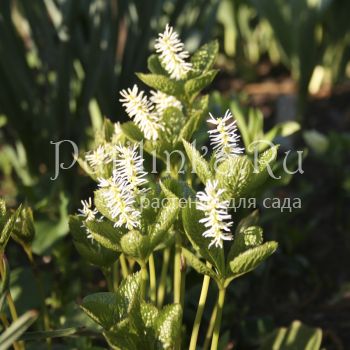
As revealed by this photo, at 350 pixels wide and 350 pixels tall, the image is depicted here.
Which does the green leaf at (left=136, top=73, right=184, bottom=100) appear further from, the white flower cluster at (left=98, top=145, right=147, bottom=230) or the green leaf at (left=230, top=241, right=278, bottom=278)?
the green leaf at (left=230, top=241, right=278, bottom=278)

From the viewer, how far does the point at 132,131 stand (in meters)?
1.01

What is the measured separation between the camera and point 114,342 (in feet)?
2.74

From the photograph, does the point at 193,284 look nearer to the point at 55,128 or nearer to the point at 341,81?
the point at 55,128

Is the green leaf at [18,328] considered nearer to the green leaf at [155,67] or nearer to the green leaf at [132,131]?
the green leaf at [132,131]

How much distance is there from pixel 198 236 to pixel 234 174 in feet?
0.28

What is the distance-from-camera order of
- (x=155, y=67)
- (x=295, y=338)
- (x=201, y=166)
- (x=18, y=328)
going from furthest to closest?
1. (x=295, y=338)
2. (x=155, y=67)
3. (x=201, y=166)
4. (x=18, y=328)

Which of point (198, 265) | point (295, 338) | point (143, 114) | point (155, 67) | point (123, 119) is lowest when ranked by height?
point (295, 338)

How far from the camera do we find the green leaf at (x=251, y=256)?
817mm

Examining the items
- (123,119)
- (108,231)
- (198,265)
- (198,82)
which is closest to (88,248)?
(108,231)

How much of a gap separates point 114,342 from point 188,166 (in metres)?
0.30

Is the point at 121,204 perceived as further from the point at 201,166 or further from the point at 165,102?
the point at 165,102

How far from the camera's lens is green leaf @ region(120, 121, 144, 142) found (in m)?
1.01

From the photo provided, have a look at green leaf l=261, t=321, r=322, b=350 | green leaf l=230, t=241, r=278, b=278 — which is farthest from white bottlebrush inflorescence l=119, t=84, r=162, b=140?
green leaf l=261, t=321, r=322, b=350

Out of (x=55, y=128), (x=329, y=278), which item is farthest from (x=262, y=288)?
(x=55, y=128)
